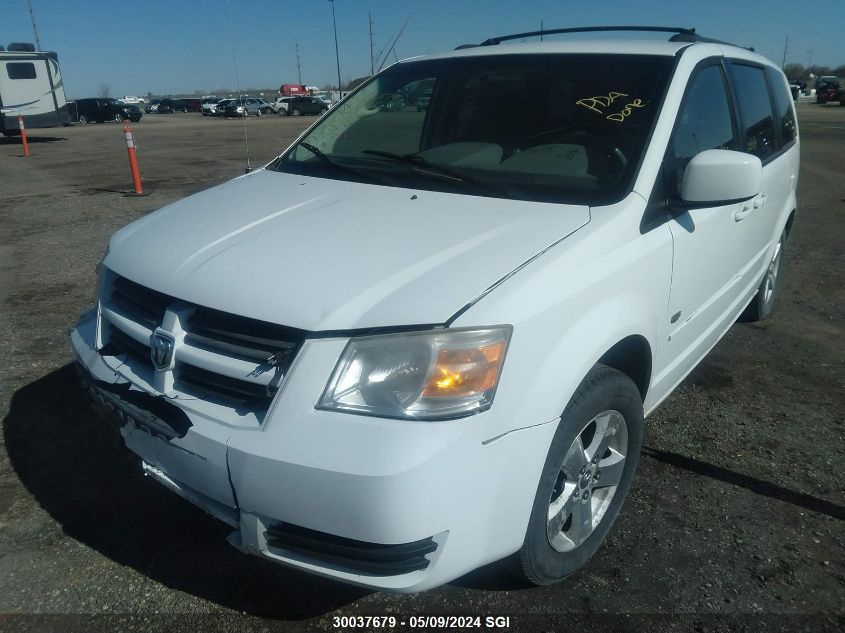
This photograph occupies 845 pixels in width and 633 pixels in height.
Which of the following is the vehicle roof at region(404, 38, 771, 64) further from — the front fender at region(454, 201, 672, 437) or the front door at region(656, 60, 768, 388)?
the front fender at region(454, 201, 672, 437)

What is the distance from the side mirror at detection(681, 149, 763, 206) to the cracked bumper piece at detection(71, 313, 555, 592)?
3.84 feet

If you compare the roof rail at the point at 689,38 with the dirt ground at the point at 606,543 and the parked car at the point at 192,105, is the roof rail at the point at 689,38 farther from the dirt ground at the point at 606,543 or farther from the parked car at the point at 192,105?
the parked car at the point at 192,105

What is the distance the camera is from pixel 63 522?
2.76 meters

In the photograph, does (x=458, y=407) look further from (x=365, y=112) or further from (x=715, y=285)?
(x=365, y=112)

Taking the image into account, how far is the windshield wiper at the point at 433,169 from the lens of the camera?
2.62 m

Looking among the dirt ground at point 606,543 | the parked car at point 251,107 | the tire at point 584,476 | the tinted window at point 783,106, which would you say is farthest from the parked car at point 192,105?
the tire at point 584,476

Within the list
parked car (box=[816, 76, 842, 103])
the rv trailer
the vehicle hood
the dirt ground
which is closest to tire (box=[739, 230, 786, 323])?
the dirt ground

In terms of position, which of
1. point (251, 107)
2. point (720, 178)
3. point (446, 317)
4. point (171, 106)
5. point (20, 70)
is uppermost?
point (20, 70)

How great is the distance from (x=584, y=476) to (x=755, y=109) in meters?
2.48

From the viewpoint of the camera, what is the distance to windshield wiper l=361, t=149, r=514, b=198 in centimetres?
262

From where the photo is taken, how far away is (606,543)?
262cm

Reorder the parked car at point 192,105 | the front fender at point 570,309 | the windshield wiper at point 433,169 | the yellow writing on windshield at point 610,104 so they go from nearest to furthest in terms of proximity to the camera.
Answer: the front fender at point 570,309, the windshield wiper at point 433,169, the yellow writing on windshield at point 610,104, the parked car at point 192,105

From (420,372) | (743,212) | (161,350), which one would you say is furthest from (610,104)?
(161,350)

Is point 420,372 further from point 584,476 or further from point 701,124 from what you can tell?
point 701,124
